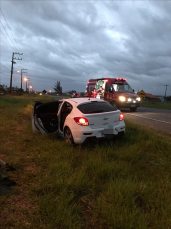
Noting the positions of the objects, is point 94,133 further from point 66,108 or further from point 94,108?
point 66,108

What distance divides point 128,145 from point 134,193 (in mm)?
2850

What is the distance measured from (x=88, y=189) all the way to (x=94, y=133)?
7.16ft

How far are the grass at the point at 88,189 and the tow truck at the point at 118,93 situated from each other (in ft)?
36.7

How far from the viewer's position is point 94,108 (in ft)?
20.2

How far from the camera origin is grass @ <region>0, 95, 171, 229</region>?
280cm

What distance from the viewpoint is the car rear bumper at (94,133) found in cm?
562

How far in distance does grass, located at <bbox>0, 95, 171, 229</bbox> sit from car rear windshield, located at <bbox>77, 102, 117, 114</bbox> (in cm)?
98

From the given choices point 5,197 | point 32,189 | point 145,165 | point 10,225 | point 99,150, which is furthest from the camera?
point 99,150

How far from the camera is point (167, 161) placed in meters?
4.86

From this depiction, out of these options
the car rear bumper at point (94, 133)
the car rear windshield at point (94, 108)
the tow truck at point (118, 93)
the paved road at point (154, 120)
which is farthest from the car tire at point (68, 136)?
the tow truck at point (118, 93)

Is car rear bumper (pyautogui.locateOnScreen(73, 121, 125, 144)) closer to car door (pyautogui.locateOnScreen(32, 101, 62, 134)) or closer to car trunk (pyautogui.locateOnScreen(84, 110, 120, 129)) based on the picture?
car trunk (pyautogui.locateOnScreen(84, 110, 120, 129))

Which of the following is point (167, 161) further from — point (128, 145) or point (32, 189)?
point (32, 189)

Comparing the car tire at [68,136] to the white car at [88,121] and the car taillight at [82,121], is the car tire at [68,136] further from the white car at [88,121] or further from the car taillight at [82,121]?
the car taillight at [82,121]

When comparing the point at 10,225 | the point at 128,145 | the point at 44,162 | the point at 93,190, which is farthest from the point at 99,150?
the point at 10,225
